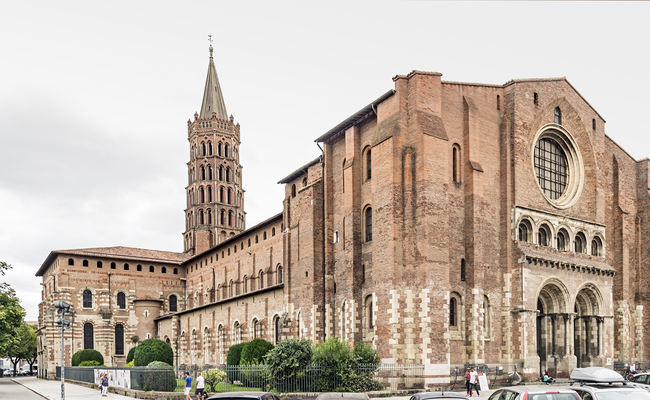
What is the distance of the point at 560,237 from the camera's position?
3647cm

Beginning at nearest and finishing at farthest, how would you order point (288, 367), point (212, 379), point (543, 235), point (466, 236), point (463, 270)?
1. point (288, 367)
2. point (212, 379)
3. point (463, 270)
4. point (466, 236)
5. point (543, 235)

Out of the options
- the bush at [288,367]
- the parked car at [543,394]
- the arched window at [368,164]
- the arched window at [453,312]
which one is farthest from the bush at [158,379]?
the parked car at [543,394]

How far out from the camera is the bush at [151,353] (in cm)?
4362

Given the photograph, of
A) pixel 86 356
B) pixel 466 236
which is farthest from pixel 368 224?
pixel 86 356

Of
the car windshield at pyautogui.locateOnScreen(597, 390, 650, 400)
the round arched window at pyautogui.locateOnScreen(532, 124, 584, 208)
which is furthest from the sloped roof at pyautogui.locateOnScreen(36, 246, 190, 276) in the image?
the car windshield at pyautogui.locateOnScreen(597, 390, 650, 400)

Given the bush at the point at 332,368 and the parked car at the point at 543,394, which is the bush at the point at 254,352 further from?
the parked car at the point at 543,394

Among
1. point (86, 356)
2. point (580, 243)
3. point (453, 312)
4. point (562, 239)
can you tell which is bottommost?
point (86, 356)

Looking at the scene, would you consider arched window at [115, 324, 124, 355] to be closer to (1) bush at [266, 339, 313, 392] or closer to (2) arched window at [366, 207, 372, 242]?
(2) arched window at [366, 207, 372, 242]

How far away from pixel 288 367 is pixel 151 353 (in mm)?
19978

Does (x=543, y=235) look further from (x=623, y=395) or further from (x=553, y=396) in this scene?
(x=553, y=396)

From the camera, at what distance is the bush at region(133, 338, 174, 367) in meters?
43.6

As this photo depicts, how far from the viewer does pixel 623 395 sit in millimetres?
14039

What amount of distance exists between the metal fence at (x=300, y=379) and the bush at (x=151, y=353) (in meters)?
11.8

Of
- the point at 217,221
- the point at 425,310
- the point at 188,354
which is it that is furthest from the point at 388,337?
the point at 217,221
